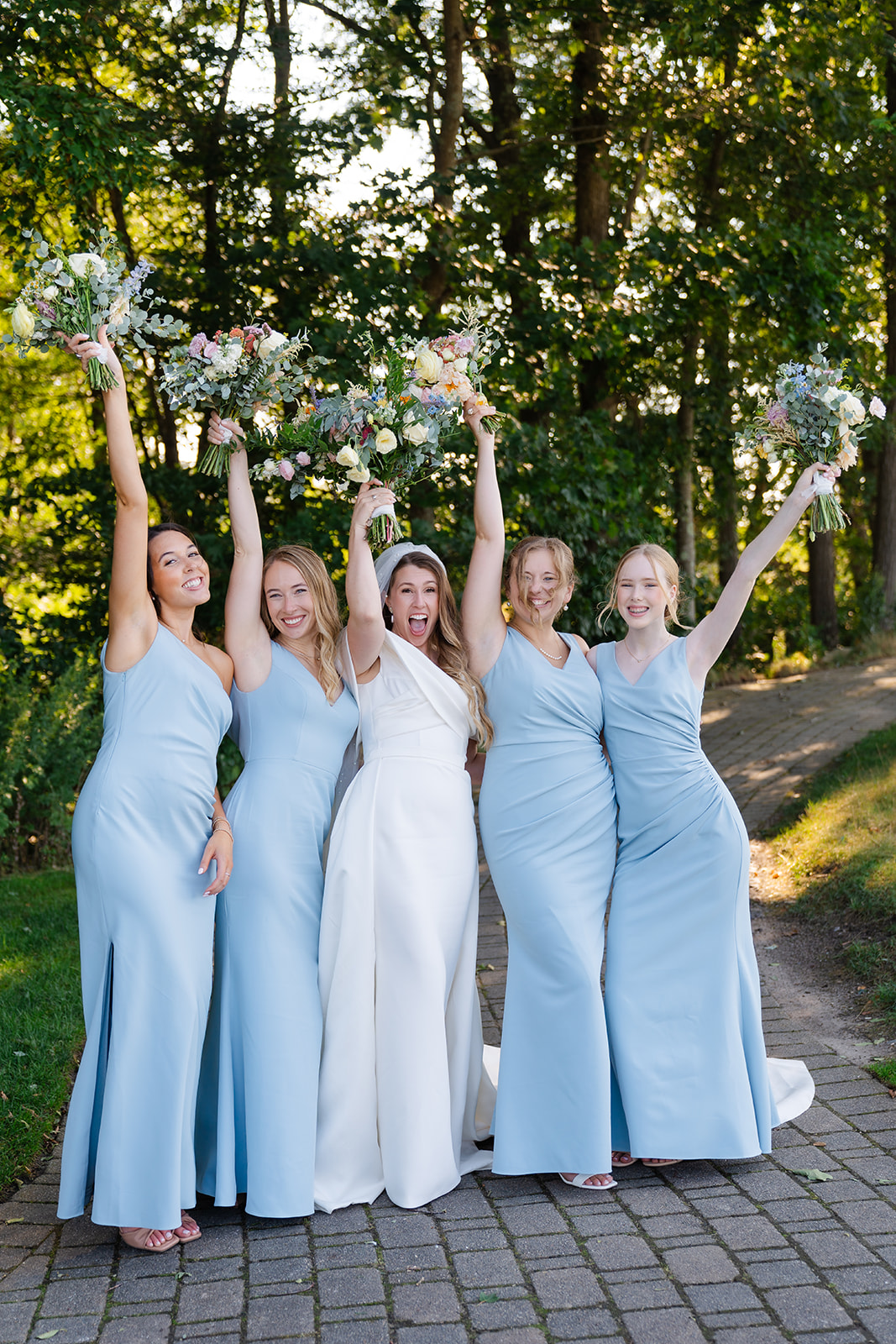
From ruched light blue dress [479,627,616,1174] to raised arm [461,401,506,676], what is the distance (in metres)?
0.07

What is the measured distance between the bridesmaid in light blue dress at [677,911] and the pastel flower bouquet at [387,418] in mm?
978

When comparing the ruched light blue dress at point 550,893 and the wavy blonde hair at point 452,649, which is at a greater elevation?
the wavy blonde hair at point 452,649

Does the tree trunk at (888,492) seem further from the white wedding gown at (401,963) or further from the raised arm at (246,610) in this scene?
the raised arm at (246,610)

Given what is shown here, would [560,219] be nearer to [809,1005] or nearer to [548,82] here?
[548,82]

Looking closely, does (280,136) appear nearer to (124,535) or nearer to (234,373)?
(234,373)

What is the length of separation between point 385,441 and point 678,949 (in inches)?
88.5

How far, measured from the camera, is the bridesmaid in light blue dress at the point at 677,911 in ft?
14.7

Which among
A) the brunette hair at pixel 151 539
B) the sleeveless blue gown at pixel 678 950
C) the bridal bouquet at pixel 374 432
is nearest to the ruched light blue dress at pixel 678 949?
the sleeveless blue gown at pixel 678 950

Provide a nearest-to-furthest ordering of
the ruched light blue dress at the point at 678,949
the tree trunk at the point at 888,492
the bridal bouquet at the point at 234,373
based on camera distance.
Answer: the ruched light blue dress at the point at 678,949 < the bridal bouquet at the point at 234,373 < the tree trunk at the point at 888,492

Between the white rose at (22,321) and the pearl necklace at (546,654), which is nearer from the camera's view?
the white rose at (22,321)

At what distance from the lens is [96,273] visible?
4.06 m

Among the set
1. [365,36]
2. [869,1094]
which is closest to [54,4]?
[365,36]

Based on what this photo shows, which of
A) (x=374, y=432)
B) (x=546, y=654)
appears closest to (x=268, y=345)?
(x=374, y=432)

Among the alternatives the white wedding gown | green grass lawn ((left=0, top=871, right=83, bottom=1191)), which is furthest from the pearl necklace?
green grass lawn ((left=0, top=871, right=83, bottom=1191))
